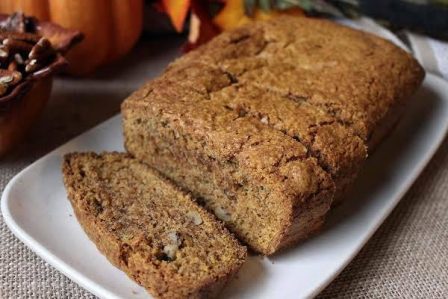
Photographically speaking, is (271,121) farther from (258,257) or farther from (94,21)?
(94,21)

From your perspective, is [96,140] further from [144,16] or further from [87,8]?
[144,16]

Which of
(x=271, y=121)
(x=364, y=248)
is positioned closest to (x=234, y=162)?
(x=271, y=121)

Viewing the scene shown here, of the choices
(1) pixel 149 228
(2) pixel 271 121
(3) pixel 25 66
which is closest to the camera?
(1) pixel 149 228

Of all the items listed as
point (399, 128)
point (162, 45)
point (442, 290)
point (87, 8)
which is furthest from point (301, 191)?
point (162, 45)

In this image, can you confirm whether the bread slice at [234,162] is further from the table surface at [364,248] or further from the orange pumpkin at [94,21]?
the orange pumpkin at [94,21]

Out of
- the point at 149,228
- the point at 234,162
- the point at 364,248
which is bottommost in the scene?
the point at 364,248

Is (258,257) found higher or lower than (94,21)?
lower

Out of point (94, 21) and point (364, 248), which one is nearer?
point (364, 248)

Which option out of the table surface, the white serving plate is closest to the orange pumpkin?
the table surface
